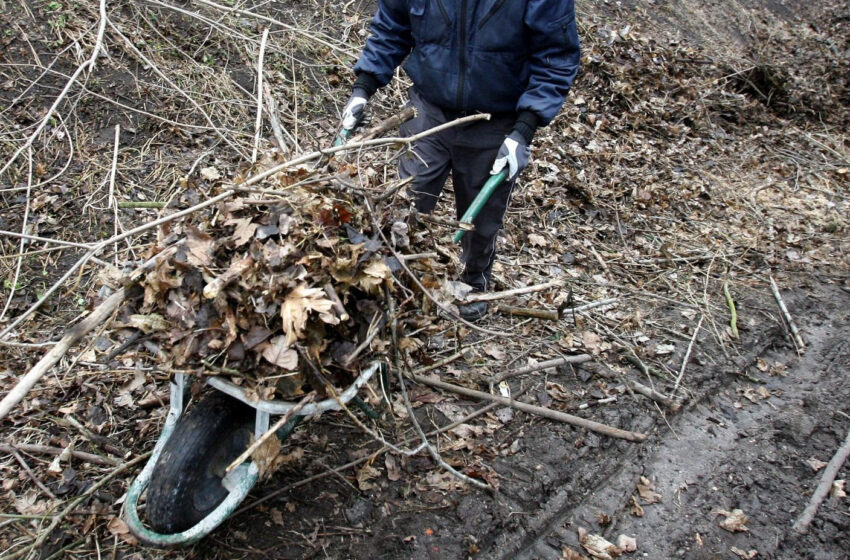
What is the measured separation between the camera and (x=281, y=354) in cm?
231

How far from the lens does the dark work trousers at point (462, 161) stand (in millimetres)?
4066

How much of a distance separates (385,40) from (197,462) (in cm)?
284

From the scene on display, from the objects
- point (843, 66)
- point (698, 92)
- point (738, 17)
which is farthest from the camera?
point (738, 17)

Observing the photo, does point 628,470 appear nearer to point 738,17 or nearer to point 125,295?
point 125,295

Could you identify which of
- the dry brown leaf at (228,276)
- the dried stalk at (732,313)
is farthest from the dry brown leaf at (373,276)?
the dried stalk at (732,313)

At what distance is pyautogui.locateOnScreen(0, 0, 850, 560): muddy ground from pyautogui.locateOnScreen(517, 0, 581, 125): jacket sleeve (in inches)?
56.2

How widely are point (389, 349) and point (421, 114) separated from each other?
2067mm

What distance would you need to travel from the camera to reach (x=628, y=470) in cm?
364

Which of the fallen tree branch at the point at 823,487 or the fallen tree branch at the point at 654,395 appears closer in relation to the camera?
the fallen tree branch at the point at 823,487

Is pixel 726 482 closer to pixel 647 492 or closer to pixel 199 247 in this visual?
pixel 647 492

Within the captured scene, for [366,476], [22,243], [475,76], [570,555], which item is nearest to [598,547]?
[570,555]

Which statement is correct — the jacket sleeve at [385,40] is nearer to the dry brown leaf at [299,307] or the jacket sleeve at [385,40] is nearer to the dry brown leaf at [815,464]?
the dry brown leaf at [299,307]

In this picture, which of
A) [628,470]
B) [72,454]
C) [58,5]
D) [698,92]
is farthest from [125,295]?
[698,92]

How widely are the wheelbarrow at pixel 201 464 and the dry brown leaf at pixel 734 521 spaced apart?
6.99ft
